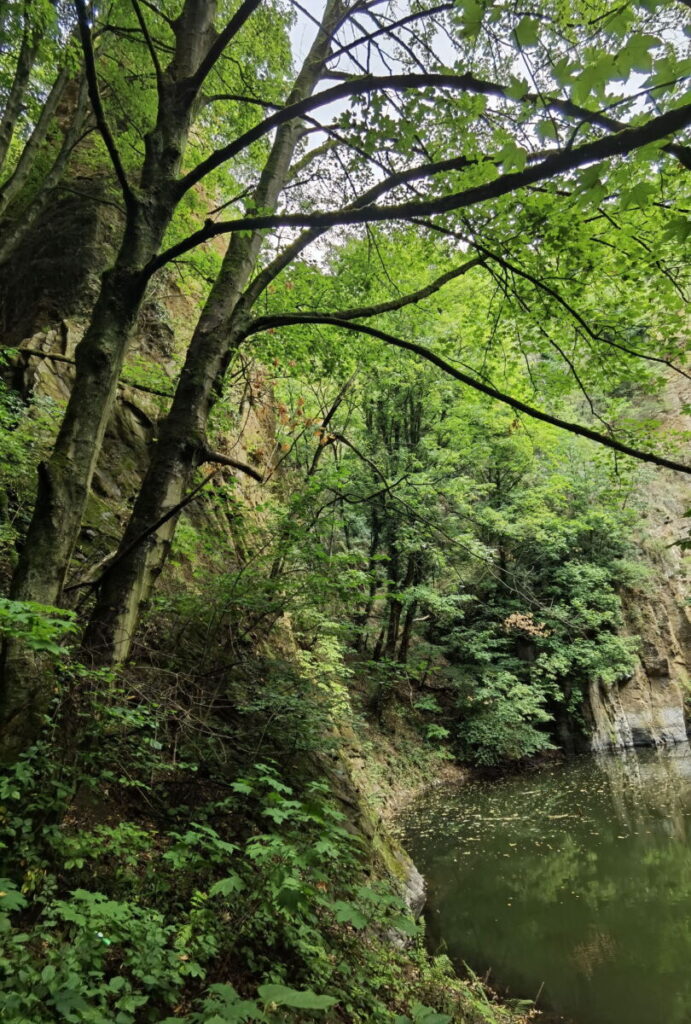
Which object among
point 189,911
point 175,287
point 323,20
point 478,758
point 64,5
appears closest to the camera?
point 189,911

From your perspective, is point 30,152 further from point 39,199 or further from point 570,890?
point 570,890

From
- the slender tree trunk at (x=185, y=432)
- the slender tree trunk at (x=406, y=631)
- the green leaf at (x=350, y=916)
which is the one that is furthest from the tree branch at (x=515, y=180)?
the slender tree trunk at (x=406, y=631)

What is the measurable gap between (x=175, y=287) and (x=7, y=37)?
14.3 ft

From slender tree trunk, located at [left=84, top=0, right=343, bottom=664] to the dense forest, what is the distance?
0.02 metres

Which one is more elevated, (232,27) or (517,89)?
(232,27)

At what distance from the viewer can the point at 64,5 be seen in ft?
20.9

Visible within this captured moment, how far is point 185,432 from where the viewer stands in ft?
12.0

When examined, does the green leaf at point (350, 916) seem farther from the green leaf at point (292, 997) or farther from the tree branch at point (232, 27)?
the tree branch at point (232, 27)

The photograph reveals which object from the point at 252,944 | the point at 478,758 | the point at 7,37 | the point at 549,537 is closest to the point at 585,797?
the point at 478,758

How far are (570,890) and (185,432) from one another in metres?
7.36

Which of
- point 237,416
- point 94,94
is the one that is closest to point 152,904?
point 94,94

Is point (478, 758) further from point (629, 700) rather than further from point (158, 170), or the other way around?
point (158, 170)

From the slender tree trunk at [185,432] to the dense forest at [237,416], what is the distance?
2 cm

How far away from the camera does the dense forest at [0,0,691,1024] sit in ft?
7.44
